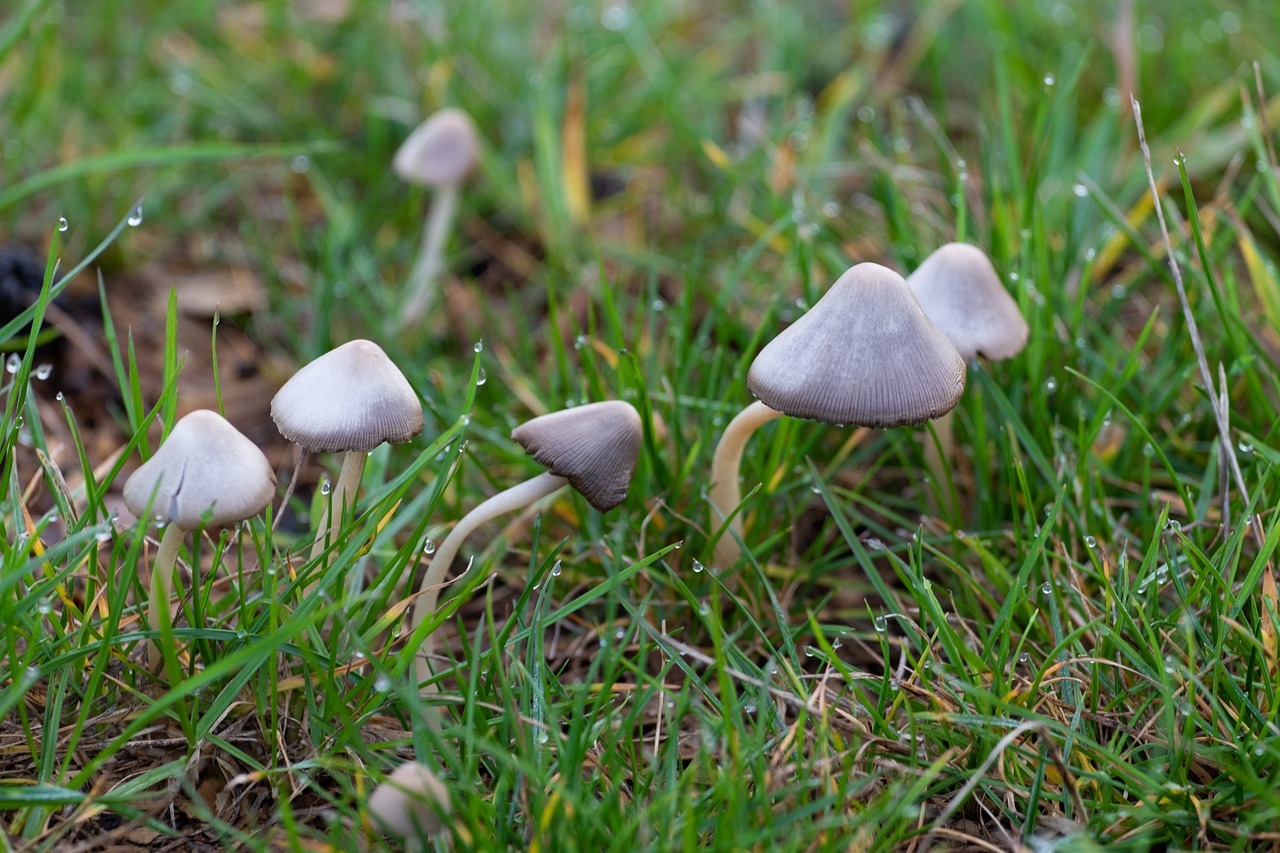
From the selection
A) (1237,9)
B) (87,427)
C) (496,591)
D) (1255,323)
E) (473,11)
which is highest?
(473,11)

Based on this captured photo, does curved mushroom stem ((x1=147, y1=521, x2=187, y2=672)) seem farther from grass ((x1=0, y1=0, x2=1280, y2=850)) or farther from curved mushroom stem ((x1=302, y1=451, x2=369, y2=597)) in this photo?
curved mushroom stem ((x1=302, y1=451, x2=369, y2=597))

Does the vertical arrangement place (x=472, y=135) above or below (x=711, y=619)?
above

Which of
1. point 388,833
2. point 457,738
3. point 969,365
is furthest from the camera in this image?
point 969,365

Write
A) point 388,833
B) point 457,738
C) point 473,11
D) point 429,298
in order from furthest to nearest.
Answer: point 473,11, point 429,298, point 457,738, point 388,833

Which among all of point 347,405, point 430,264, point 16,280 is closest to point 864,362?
point 347,405

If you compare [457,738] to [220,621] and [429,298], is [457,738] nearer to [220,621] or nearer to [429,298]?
[220,621]

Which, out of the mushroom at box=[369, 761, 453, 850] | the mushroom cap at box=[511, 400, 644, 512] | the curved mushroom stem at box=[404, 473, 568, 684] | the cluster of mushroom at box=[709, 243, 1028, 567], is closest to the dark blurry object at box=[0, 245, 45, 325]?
the curved mushroom stem at box=[404, 473, 568, 684]

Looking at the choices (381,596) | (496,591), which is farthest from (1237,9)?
(381,596)

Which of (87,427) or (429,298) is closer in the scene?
(87,427)
